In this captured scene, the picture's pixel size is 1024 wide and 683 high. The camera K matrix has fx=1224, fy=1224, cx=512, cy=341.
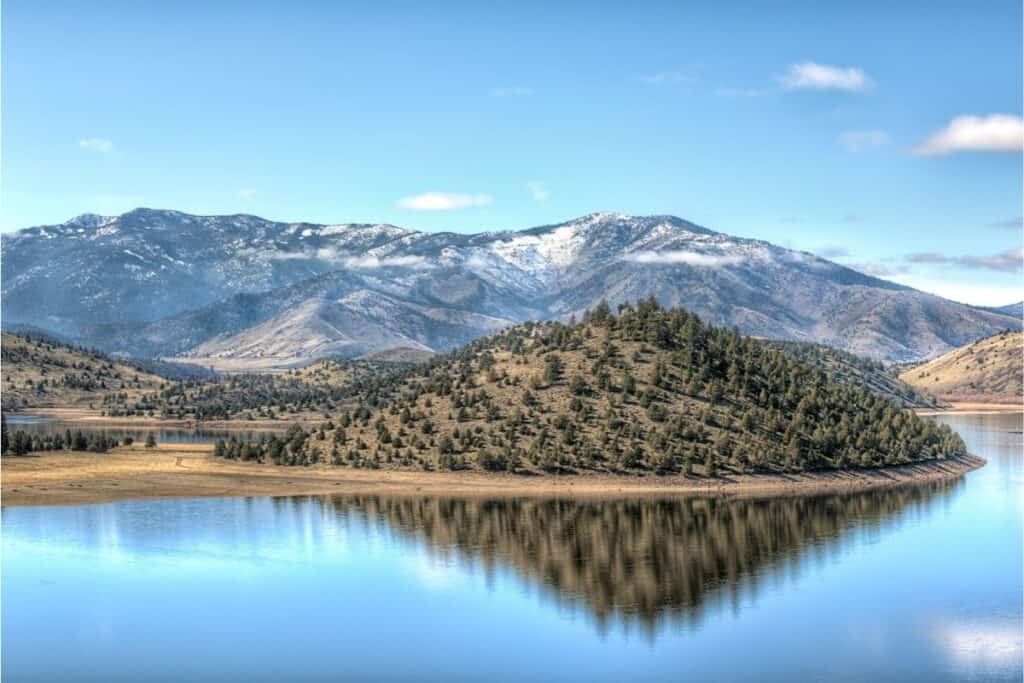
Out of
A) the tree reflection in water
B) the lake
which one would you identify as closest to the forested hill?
the tree reflection in water

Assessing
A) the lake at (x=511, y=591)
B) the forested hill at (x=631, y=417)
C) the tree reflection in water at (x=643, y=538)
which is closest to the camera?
the lake at (x=511, y=591)

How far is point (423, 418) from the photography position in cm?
17112

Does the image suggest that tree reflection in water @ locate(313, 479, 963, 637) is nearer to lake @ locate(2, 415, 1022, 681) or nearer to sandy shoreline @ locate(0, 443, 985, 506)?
lake @ locate(2, 415, 1022, 681)

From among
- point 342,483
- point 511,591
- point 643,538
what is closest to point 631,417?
point 342,483

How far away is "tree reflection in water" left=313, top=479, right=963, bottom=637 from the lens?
294 feet

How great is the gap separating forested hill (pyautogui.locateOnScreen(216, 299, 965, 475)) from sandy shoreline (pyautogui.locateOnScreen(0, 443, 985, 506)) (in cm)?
257

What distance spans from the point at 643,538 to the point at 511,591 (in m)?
25.5

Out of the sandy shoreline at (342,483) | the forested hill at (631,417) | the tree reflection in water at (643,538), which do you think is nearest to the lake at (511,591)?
the tree reflection in water at (643,538)

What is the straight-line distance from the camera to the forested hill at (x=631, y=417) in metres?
155

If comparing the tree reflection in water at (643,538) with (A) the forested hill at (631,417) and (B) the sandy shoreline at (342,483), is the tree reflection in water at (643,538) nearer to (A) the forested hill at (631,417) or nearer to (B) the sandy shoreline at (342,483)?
(B) the sandy shoreline at (342,483)

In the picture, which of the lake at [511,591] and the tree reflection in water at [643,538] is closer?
the lake at [511,591]

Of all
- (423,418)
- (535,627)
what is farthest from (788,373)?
(535,627)

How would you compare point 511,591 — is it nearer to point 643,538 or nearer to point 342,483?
point 643,538

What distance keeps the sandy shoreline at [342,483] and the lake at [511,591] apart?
30.3 ft
